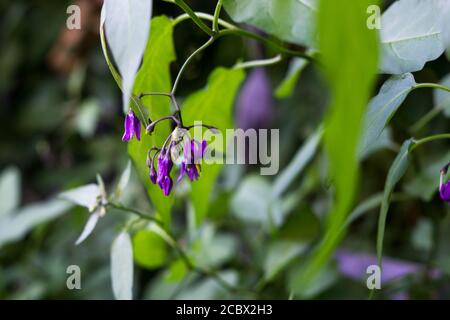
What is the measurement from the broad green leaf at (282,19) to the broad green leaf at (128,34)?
0.14 metres

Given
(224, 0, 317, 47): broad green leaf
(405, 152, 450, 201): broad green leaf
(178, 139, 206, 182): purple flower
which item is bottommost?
(405, 152, 450, 201): broad green leaf

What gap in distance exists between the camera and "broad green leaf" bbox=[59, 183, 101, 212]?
0.57 m

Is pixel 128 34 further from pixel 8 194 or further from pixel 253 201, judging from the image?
pixel 8 194

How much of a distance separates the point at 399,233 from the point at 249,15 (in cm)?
67

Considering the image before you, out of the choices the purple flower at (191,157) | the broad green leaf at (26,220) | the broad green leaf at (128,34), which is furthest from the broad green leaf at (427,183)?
the broad green leaf at (26,220)

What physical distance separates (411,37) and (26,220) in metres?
0.73

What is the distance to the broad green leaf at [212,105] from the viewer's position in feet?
1.90

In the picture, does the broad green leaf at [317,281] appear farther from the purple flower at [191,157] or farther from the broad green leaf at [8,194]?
the broad green leaf at [8,194]

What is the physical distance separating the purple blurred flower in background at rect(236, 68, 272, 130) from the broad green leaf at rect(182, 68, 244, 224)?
0.48 metres

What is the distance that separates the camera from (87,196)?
1.91 ft

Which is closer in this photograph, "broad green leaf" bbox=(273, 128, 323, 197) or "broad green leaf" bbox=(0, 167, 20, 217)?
"broad green leaf" bbox=(273, 128, 323, 197)

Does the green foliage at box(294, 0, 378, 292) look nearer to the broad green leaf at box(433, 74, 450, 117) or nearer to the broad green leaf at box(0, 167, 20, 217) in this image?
the broad green leaf at box(433, 74, 450, 117)

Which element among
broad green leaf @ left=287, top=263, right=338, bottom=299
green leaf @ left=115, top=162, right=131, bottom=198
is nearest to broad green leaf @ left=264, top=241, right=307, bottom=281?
broad green leaf @ left=287, top=263, right=338, bottom=299
